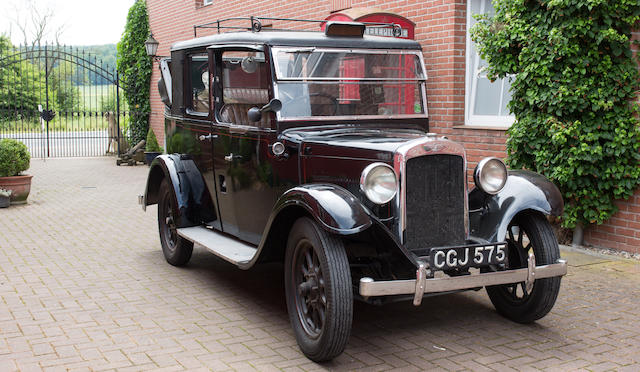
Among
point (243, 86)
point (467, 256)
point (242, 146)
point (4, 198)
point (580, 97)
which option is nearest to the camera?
point (467, 256)

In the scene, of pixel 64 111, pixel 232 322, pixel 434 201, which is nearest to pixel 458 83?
pixel 434 201

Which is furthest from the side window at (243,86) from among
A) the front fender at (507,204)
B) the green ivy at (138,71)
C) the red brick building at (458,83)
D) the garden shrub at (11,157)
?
the green ivy at (138,71)

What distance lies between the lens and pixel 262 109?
4.90 meters

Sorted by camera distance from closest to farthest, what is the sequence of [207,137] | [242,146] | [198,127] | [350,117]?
[350,117] → [242,146] → [207,137] → [198,127]

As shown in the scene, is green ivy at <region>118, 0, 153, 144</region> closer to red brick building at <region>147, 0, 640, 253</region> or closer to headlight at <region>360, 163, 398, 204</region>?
red brick building at <region>147, 0, 640, 253</region>

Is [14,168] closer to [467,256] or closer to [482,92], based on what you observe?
[482,92]

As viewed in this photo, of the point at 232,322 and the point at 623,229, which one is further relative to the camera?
the point at 623,229

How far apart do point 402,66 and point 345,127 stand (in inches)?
31.8

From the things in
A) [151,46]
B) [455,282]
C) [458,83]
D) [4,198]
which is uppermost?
[151,46]

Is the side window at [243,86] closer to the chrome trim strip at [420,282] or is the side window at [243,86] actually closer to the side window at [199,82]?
the side window at [199,82]

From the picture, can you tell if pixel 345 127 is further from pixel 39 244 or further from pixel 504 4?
pixel 39 244

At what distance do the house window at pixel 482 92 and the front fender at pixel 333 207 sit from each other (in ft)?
14.1

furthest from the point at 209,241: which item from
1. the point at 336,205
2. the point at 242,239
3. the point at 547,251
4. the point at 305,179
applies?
the point at 547,251

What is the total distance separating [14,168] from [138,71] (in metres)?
8.72
